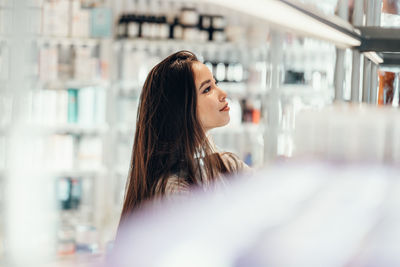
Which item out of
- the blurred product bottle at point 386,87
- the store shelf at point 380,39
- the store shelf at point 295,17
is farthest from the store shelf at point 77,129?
the store shelf at point 295,17

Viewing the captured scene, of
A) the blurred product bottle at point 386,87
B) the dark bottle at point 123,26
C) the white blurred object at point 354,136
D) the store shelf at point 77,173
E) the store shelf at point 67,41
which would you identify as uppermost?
the dark bottle at point 123,26

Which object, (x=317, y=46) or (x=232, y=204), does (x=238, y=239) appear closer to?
(x=232, y=204)

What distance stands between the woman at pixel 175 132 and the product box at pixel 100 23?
362cm

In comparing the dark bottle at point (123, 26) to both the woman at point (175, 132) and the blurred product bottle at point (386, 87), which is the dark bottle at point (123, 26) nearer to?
the woman at point (175, 132)

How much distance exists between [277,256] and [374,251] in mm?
104

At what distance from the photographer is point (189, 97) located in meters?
1.54

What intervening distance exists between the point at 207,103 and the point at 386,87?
18.7 inches

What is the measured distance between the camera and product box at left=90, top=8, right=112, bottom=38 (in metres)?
5.09

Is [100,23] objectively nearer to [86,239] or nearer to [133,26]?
[133,26]

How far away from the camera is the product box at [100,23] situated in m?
5.09

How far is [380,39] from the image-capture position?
1.11 m

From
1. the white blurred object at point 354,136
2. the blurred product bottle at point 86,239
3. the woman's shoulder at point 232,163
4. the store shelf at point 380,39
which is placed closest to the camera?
the white blurred object at point 354,136

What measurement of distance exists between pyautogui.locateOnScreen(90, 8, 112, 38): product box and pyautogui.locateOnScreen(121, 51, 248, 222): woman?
142 inches

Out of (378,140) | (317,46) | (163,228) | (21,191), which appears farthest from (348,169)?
(317,46)
